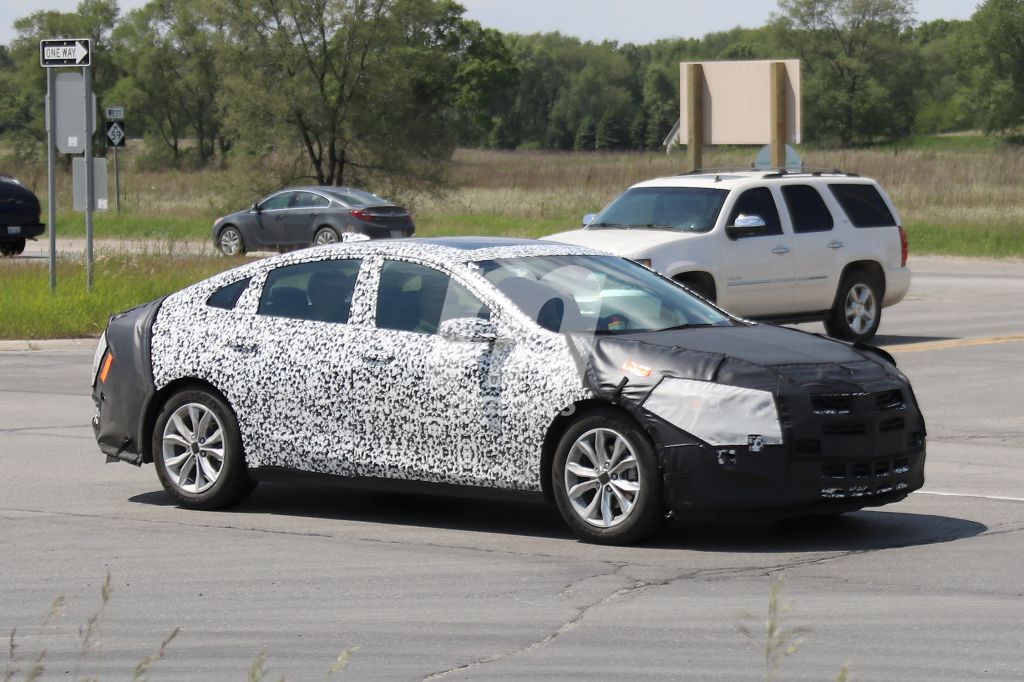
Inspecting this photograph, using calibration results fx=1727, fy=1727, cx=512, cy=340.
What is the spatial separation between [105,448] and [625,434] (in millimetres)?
3271

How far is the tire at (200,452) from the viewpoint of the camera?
9164 millimetres

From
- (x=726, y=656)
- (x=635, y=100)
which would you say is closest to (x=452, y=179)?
(x=726, y=656)

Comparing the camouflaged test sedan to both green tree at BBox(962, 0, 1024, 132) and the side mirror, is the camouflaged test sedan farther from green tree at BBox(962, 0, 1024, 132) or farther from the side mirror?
green tree at BBox(962, 0, 1024, 132)

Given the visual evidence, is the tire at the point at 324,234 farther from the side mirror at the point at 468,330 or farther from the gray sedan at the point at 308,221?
the side mirror at the point at 468,330

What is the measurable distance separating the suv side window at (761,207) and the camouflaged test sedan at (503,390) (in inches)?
355

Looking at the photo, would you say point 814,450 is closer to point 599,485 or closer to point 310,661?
point 599,485

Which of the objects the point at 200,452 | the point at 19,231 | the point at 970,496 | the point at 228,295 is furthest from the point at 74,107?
the point at 970,496

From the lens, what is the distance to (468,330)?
829cm

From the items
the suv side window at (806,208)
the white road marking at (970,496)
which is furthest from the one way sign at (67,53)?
the white road marking at (970,496)

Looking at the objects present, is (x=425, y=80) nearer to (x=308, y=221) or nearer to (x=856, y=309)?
(x=308, y=221)

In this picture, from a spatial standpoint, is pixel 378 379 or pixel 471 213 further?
pixel 471 213

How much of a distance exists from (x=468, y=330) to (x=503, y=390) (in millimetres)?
341

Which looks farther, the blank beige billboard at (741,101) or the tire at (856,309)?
the blank beige billboard at (741,101)

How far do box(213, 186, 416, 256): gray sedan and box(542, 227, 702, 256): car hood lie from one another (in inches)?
643
